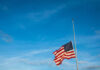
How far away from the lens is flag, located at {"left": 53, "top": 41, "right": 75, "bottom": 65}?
33.5 m

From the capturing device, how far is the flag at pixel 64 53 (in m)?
33.5

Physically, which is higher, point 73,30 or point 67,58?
point 73,30

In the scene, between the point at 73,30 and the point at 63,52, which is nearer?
the point at 63,52

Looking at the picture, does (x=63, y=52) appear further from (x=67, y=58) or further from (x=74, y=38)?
(x=74, y=38)

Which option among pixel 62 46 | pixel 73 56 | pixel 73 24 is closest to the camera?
pixel 73 56

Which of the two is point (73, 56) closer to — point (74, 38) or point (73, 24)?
point (74, 38)

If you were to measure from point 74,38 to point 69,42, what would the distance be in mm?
1698

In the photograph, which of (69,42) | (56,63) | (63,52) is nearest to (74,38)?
(69,42)

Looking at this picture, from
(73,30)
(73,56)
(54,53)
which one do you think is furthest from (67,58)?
(73,30)

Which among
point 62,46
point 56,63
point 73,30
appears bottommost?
point 56,63

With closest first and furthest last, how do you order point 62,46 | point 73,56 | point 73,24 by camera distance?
point 73,56 < point 62,46 < point 73,24

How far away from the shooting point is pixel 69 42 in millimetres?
34906

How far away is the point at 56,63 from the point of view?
35.1 m

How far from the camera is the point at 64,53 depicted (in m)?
34.1
